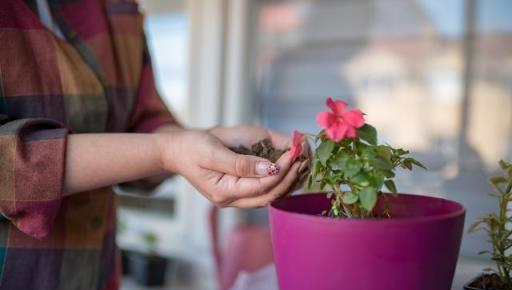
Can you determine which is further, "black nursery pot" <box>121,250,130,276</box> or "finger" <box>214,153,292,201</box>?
"black nursery pot" <box>121,250,130,276</box>

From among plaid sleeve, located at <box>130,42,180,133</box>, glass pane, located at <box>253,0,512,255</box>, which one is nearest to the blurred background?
glass pane, located at <box>253,0,512,255</box>

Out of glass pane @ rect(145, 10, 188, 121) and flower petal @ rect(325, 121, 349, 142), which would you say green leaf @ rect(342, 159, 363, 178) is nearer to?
flower petal @ rect(325, 121, 349, 142)

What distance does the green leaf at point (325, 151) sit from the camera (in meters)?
0.50

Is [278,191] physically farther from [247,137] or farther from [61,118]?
[61,118]

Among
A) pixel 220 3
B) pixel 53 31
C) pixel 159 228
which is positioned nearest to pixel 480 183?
pixel 220 3

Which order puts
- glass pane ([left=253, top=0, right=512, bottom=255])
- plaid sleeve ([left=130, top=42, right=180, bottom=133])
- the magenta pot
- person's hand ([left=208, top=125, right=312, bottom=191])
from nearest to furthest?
1. the magenta pot
2. person's hand ([left=208, top=125, right=312, bottom=191])
3. plaid sleeve ([left=130, top=42, right=180, bottom=133])
4. glass pane ([left=253, top=0, right=512, bottom=255])

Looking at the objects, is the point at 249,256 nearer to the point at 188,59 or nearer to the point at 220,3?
the point at 188,59

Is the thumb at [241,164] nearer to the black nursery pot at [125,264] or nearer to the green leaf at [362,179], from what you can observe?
the green leaf at [362,179]

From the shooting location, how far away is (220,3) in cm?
163

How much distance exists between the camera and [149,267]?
1677 mm

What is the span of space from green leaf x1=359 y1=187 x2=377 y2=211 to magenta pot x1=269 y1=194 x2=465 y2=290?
2 centimetres

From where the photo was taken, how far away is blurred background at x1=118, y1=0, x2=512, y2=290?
4.91 feet

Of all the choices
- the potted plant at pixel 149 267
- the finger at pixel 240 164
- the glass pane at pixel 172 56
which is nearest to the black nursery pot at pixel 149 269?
the potted plant at pixel 149 267

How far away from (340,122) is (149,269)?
4.37 ft
